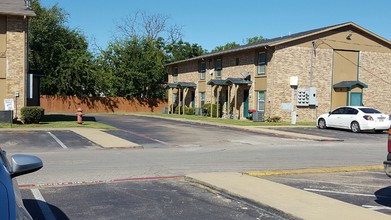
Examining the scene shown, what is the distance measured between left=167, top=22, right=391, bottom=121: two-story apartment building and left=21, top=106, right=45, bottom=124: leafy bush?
605 inches

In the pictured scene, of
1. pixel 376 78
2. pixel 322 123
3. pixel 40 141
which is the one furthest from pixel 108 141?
pixel 376 78

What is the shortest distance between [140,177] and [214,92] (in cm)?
3147

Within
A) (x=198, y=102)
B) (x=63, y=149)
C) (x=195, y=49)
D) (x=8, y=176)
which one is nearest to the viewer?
(x=8, y=176)

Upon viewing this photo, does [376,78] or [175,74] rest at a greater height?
[175,74]

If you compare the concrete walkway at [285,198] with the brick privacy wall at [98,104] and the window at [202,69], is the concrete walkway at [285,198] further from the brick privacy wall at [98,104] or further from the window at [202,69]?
the brick privacy wall at [98,104]

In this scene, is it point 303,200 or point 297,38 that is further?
point 297,38

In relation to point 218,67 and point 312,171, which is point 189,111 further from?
point 312,171

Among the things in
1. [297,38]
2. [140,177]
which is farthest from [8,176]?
[297,38]

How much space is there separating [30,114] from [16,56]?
364cm

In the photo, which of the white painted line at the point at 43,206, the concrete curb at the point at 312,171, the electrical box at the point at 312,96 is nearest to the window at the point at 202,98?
the electrical box at the point at 312,96

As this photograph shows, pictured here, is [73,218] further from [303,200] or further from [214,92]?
[214,92]

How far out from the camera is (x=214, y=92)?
1615 inches

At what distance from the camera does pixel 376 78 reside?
3559 cm

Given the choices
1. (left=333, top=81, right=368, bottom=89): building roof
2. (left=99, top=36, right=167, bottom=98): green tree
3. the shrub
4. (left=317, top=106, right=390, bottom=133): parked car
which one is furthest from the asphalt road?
(left=99, top=36, right=167, bottom=98): green tree
